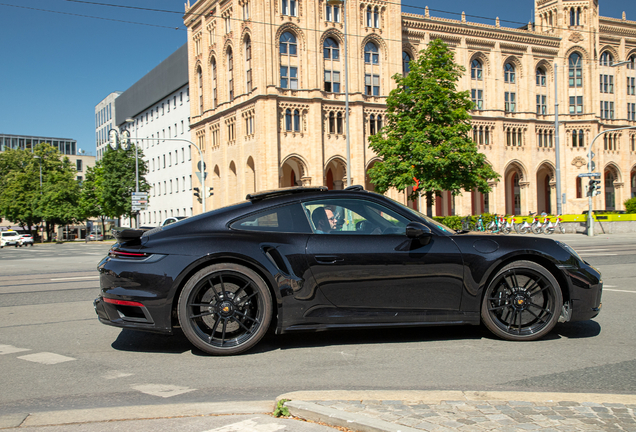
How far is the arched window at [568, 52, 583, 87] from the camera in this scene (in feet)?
203

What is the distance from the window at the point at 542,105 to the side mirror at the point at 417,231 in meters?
61.2

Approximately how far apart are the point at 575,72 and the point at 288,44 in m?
33.9

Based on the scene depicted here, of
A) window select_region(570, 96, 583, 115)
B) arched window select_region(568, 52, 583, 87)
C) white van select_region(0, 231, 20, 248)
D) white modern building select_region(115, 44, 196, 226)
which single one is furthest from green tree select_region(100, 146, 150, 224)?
arched window select_region(568, 52, 583, 87)

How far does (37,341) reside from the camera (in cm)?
566

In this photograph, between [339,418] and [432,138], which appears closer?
[339,418]

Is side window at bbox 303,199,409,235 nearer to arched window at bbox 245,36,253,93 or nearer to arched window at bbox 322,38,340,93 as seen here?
arched window at bbox 245,36,253,93

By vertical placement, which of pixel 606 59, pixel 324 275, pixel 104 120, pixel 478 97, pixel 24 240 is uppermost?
A: pixel 104 120

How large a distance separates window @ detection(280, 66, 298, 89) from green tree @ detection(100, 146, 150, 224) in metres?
19.5

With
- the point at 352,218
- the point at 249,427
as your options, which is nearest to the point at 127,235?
the point at 352,218

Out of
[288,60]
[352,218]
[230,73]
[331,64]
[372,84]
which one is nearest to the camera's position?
[352,218]

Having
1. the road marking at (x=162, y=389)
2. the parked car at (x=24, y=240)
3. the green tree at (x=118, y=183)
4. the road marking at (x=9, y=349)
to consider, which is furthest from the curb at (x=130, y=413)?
the parked car at (x=24, y=240)

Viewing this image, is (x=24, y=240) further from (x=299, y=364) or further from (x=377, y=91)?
(x=299, y=364)

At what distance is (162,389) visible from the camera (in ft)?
12.7

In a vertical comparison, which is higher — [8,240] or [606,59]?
[606,59]
